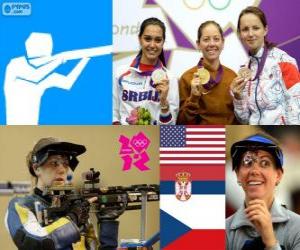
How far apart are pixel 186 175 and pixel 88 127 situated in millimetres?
764

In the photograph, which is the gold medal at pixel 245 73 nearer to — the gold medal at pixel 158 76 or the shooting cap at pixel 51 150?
the gold medal at pixel 158 76

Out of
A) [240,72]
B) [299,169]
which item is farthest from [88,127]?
[299,169]

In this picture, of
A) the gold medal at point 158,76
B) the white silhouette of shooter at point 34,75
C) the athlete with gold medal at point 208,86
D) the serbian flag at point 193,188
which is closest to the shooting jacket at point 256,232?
the serbian flag at point 193,188

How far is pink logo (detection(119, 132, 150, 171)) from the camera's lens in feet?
19.7

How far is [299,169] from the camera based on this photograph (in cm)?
595

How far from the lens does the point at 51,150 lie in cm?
604

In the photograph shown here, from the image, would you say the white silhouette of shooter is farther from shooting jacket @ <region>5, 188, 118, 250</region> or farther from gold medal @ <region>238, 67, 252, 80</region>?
gold medal @ <region>238, 67, 252, 80</region>

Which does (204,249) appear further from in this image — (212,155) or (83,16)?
(83,16)

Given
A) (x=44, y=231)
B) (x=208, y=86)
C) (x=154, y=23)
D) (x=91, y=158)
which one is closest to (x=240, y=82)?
(x=208, y=86)

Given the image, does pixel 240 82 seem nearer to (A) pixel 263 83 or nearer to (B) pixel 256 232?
(A) pixel 263 83

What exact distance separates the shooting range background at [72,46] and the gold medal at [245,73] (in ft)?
3.01

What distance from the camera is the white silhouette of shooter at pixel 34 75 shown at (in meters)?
6.01

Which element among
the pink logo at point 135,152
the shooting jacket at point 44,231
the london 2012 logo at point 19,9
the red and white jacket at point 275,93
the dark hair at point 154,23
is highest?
the london 2012 logo at point 19,9

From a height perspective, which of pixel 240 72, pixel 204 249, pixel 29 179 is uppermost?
pixel 240 72
